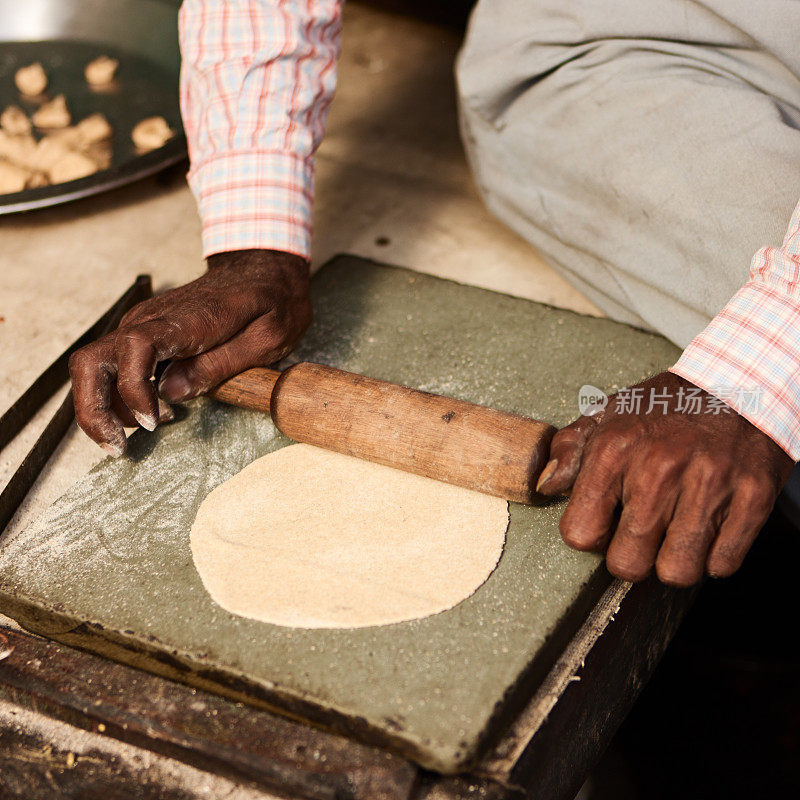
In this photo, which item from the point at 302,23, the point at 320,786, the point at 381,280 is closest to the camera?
the point at 320,786

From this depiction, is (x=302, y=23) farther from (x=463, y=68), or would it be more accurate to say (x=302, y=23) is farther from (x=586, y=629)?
(x=586, y=629)

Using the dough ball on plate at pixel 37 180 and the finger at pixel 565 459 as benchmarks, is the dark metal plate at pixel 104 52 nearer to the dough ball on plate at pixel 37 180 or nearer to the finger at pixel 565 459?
the dough ball on plate at pixel 37 180

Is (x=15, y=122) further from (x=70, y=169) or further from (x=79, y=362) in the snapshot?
(x=79, y=362)

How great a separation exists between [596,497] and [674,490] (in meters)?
0.11

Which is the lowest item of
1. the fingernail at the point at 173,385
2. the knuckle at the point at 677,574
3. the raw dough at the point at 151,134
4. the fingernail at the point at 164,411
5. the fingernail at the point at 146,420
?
the raw dough at the point at 151,134

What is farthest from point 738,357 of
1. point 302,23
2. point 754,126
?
point 302,23

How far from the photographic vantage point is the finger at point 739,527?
1.22 metres

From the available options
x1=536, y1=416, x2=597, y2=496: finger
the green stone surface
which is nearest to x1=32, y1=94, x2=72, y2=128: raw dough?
the green stone surface

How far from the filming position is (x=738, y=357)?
134 centimetres

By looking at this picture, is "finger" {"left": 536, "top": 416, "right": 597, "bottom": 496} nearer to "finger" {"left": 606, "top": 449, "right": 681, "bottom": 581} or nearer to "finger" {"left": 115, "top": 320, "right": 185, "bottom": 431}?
"finger" {"left": 606, "top": 449, "right": 681, "bottom": 581}

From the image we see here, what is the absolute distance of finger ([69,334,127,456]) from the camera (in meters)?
1.38

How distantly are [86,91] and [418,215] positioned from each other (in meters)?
1.25

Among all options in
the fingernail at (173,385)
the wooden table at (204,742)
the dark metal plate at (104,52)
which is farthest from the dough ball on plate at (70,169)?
the wooden table at (204,742)

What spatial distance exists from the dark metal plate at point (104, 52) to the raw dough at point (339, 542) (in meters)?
1.52
